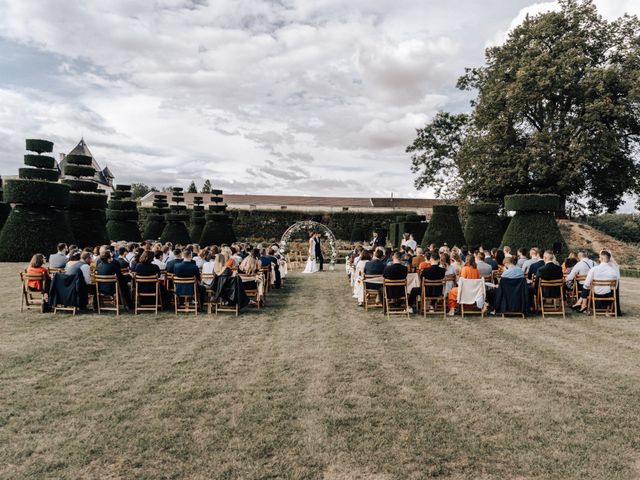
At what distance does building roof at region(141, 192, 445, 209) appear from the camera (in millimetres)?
79912

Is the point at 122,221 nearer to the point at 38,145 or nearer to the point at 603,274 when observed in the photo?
the point at 38,145

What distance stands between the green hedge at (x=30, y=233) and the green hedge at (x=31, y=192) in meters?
0.33

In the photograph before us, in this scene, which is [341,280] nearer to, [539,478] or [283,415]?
[283,415]

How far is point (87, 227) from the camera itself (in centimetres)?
2481

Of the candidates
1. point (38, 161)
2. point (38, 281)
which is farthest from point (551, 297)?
point (38, 161)

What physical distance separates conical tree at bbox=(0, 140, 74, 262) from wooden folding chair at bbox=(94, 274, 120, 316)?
41.0 ft

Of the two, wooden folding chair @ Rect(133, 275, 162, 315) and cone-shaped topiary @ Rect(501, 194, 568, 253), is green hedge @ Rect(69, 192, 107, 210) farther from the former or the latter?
A: cone-shaped topiary @ Rect(501, 194, 568, 253)

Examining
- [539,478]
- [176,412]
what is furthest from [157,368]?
[539,478]

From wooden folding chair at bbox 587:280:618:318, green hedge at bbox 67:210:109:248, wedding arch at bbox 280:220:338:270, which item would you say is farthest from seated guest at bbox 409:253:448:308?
green hedge at bbox 67:210:109:248

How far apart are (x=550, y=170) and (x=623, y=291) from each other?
14426 mm

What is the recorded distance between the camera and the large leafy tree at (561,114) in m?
27.0

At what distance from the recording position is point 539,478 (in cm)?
376

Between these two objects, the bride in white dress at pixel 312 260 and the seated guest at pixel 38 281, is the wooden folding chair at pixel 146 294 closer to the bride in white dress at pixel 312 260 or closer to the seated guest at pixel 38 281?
the seated guest at pixel 38 281

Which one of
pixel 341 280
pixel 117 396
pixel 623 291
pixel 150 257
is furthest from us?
pixel 341 280
